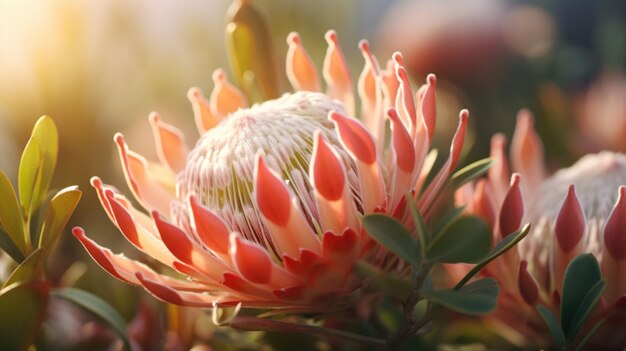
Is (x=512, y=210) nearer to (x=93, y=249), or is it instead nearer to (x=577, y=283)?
(x=577, y=283)

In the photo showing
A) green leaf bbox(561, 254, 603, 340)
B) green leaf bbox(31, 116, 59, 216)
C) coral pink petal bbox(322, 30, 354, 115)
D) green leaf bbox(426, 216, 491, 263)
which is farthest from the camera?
coral pink petal bbox(322, 30, 354, 115)

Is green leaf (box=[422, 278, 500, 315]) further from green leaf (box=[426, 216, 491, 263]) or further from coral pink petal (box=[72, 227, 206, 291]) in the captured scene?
coral pink petal (box=[72, 227, 206, 291])

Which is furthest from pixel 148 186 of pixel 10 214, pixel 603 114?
pixel 603 114

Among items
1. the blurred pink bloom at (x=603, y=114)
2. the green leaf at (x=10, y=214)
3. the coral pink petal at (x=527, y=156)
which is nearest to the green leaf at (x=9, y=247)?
the green leaf at (x=10, y=214)

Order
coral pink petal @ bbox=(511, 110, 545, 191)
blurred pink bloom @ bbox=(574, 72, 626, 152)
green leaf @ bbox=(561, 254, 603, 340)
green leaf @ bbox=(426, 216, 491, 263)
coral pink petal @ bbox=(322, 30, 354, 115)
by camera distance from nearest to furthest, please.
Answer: green leaf @ bbox=(426, 216, 491, 263) < green leaf @ bbox=(561, 254, 603, 340) < coral pink petal @ bbox=(322, 30, 354, 115) < coral pink petal @ bbox=(511, 110, 545, 191) < blurred pink bloom @ bbox=(574, 72, 626, 152)

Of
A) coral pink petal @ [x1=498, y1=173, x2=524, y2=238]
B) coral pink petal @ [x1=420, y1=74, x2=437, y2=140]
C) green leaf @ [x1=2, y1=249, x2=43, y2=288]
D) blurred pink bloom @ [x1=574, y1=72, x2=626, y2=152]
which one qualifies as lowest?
blurred pink bloom @ [x1=574, y1=72, x2=626, y2=152]

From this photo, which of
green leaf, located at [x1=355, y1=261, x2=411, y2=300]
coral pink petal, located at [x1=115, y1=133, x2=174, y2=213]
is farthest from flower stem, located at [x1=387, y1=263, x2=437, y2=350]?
coral pink petal, located at [x1=115, y1=133, x2=174, y2=213]

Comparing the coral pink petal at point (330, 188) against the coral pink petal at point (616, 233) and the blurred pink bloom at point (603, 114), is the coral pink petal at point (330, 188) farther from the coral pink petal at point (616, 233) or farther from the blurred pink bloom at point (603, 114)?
the blurred pink bloom at point (603, 114)
